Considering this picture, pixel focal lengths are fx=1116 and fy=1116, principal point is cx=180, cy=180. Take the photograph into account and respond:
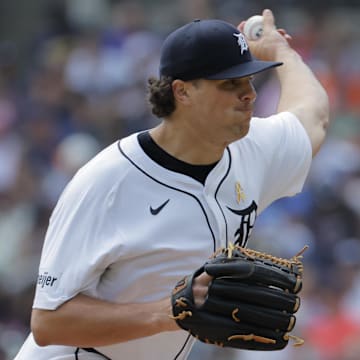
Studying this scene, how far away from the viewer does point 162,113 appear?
3.91 metres

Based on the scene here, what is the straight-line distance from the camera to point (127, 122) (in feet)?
31.6

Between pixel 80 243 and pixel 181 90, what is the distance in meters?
0.63

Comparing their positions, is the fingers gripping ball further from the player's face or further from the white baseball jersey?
the player's face

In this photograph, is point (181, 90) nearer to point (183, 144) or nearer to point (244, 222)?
point (183, 144)

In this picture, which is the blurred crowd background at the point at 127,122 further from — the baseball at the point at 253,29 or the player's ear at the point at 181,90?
the player's ear at the point at 181,90

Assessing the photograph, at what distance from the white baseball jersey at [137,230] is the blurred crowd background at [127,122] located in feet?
7.89

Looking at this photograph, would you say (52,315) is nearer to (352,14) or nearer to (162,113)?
(162,113)

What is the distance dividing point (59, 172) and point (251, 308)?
19.5ft

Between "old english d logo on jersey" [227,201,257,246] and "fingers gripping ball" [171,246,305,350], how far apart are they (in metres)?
0.49

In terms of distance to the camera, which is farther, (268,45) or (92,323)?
(268,45)

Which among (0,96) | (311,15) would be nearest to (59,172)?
(0,96)

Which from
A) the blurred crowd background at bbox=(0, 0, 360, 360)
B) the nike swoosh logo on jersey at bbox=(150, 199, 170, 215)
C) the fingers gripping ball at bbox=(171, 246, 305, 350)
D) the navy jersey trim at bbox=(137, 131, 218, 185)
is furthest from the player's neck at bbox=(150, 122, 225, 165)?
the blurred crowd background at bbox=(0, 0, 360, 360)

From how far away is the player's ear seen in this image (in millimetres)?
3805

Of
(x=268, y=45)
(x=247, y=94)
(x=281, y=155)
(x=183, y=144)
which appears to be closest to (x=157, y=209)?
(x=183, y=144)
